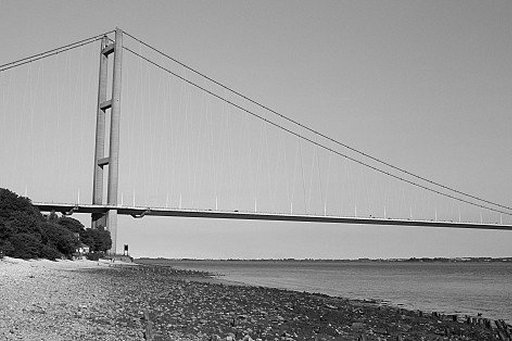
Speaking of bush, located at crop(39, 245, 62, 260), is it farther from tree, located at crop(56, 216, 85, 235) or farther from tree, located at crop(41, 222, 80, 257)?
tree, located at crop(56, 216, 85, 235)

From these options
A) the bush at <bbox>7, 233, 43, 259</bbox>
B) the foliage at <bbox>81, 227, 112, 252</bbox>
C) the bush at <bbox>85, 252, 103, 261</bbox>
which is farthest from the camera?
the foliage at <bbox>81, 227, 112, 252</bbox>

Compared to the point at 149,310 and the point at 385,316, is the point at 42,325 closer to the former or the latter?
the point at 149,310

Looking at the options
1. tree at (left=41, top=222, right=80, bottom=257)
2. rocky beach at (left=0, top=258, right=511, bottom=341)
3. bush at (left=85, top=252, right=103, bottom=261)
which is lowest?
rocky beach at (left=0, top=258, right=511, bottom=341)

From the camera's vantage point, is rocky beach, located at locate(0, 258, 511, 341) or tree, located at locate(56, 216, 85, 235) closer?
rocky beach, located at locate(0, 258, 511, 341)

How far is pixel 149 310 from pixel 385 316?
869 cm

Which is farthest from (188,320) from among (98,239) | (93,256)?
(98,239)

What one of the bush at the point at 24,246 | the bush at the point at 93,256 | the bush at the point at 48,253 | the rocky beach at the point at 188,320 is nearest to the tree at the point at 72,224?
the bush at the point at 93,256

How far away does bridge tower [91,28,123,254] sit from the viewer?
62.8 meters

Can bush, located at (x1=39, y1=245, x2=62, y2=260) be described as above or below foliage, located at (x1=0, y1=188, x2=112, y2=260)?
A: below

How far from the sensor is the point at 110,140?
63344mm

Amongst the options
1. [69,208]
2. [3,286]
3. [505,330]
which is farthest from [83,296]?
[69,208]

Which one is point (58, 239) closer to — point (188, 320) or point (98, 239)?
point (98, 239)

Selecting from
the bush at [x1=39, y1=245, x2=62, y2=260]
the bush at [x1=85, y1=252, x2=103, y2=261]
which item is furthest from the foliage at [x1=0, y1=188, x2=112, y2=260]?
the bush at [x1=85, y1=252, x2=103, y2=261]

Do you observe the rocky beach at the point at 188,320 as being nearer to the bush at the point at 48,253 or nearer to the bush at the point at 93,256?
the bush at the point at 48,253
